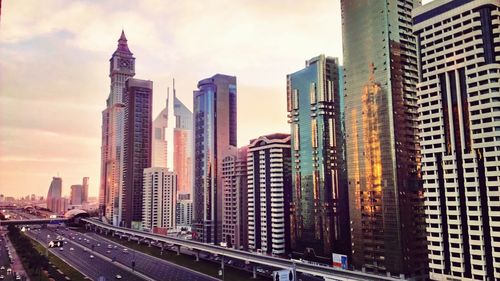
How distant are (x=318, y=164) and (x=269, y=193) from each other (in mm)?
25042

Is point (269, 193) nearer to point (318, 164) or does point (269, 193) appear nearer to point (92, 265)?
point (318, 164)

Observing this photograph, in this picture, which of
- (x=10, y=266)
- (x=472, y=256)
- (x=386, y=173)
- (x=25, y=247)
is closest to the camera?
(x=472, y=256)

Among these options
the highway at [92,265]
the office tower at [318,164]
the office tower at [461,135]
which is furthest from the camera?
the office tower at [318,164]

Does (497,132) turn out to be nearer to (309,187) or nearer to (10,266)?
(309,187)

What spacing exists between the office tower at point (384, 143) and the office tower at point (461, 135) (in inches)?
714

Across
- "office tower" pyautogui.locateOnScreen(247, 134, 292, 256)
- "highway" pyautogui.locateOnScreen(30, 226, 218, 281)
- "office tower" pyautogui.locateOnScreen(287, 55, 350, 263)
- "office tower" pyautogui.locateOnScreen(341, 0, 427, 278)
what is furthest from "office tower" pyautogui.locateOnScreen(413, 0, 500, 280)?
"office tower" pyautogui.locateOnScreen(247, 134, 292, 256)

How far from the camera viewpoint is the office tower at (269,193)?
181 m

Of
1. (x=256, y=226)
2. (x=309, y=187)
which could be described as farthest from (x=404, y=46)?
(x=256, y=226)

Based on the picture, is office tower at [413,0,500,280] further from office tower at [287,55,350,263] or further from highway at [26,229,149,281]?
highway at [26,229,149,281]

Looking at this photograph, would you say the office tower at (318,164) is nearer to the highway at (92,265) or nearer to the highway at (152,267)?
the highway at (152,267)

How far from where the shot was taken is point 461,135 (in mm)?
106875

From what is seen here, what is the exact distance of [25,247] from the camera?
537 ft

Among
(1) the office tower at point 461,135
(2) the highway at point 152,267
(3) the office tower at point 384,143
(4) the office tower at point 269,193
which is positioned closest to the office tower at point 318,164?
(4) the office tower at point 269,193

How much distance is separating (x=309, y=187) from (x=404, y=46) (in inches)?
2601
